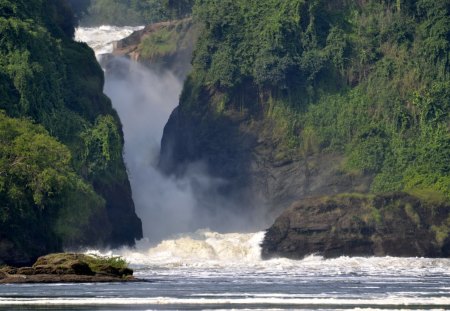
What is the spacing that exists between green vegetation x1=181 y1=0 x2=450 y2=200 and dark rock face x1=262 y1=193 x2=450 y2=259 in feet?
67.0

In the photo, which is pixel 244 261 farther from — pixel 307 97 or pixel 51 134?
A: pixel 307 97

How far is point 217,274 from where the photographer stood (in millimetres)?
130000

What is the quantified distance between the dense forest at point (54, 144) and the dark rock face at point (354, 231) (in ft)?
42.5

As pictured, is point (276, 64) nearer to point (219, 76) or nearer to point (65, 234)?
point (219, 76)

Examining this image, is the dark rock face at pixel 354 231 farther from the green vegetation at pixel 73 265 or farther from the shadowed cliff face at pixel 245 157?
the green vegetation at pixel 73 265

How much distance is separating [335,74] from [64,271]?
241 ft

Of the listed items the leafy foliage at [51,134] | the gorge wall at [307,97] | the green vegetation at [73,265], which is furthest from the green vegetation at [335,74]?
the green vegetation at [73,265]

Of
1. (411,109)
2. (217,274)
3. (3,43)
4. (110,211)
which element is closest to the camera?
(217,274)

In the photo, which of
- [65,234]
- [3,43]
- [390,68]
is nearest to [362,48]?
[390,68]

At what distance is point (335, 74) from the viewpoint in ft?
598

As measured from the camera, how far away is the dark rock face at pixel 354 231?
150 m

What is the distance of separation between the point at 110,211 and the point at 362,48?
31.7 metres

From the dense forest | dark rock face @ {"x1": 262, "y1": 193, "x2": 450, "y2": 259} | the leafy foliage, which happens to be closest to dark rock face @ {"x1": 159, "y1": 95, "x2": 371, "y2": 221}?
the dense forest

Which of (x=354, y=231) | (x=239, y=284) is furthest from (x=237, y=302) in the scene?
(x=354, y=231)
